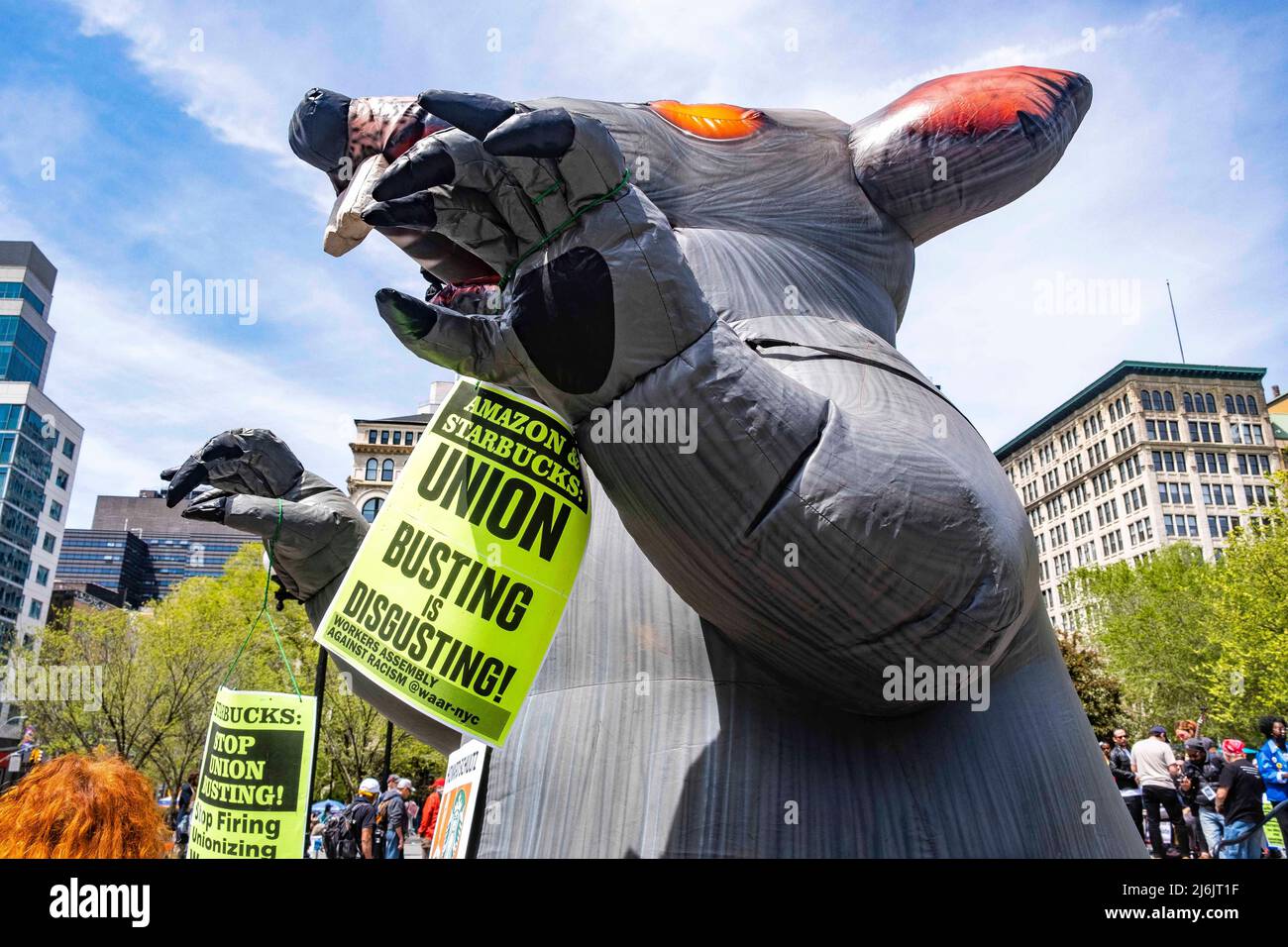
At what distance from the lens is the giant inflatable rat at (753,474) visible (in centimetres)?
133

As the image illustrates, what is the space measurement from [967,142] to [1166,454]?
65226 millimetres

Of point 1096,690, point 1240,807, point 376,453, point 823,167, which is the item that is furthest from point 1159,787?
point 376,453

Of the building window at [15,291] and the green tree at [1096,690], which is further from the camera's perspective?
the building window at [15,291]

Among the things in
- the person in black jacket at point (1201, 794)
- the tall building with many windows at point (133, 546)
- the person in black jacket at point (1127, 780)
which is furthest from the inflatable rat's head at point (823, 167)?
the tall building with many windows at point (133, 546)

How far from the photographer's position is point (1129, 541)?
196ft

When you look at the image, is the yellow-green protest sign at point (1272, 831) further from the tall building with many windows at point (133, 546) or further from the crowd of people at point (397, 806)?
the tall building with many windows at point (133, 546)

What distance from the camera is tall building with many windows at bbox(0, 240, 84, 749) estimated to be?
55562 millimetres

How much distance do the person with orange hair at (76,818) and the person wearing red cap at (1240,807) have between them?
26.0ft

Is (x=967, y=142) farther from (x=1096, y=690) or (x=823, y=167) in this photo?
(x=1096, y=690)

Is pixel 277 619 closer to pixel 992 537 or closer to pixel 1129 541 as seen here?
pixel 992 537

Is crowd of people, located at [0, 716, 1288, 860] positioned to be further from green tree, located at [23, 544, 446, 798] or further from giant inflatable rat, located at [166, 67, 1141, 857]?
green tree, located at [23, 544, 446, 798]

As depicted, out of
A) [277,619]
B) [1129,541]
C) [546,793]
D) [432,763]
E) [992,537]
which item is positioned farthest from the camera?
[1129,541]
